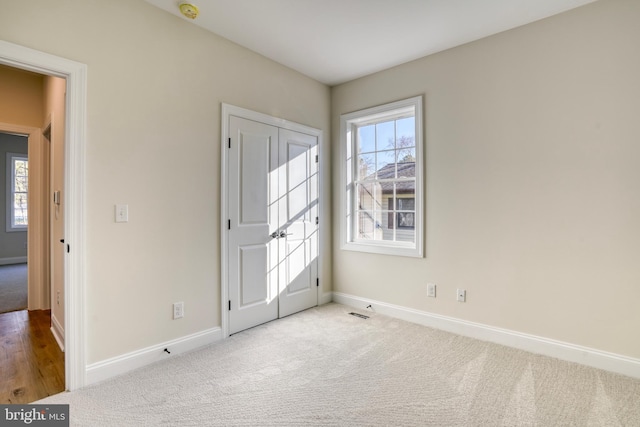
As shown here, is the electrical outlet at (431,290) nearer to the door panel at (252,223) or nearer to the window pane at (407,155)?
the window pane at (407,155)

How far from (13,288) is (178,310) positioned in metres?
3.98

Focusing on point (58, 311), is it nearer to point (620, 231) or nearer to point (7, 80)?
point (7, 80)

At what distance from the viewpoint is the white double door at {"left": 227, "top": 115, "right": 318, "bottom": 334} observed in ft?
9.87

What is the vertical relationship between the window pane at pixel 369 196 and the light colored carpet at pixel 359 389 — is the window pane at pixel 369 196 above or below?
above

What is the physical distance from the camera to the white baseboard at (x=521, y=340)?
2.32 m

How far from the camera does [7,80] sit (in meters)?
3.39

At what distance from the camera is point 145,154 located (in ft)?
7.89

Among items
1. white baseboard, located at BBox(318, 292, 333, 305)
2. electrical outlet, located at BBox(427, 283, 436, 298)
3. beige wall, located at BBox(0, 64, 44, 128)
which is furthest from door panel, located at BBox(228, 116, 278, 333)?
beige wall, located at BBox(0, 64, 44, 128)

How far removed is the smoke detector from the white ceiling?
4 centimetres

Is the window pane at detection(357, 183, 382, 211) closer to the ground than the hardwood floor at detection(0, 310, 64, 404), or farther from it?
farther from it

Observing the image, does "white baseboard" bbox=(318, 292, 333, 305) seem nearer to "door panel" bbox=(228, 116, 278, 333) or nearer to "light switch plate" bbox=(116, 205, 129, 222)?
"door panel" bbox=(228, 116, 278, 333)

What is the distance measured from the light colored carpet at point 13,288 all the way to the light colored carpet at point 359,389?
2851 millimetres

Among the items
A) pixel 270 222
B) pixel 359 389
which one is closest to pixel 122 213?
pixel 270 222

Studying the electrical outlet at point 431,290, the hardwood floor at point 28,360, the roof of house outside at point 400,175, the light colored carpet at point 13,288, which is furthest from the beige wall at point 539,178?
the light colored carpet at point 13,288
